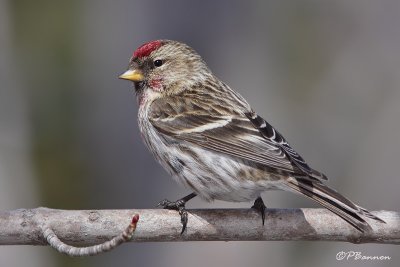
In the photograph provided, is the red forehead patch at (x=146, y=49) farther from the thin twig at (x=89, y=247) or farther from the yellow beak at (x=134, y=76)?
the thin twig at (x=89, y=247)

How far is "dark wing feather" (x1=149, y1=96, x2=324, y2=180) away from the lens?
5.32m

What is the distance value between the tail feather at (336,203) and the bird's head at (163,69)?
138 centimetres

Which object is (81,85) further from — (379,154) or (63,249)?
(63,249)

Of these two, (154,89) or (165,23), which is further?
(165,23)

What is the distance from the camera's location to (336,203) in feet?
16.2

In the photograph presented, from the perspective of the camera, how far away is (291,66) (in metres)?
10.2

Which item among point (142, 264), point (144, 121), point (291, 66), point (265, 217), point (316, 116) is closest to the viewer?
point (265, 217)

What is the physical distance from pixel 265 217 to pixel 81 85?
5379 mm

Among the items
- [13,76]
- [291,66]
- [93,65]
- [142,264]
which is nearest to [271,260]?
[142,264]

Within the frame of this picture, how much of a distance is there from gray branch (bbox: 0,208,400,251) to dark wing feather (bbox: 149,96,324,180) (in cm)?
31

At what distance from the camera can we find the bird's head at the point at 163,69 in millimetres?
6070

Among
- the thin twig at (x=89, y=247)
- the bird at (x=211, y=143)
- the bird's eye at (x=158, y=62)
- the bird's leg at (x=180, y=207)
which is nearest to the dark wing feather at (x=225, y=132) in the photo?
the bird at (x=211, y=143)

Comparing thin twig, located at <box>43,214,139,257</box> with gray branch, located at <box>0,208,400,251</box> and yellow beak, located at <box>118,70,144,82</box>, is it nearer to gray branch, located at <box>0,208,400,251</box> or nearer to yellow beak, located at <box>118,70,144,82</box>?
gray branch, located at <box>0,208,400,251</box>

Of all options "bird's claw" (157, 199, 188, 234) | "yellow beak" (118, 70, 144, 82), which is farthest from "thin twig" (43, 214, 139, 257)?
"yellow beak" (118, 70, 144, 82)
